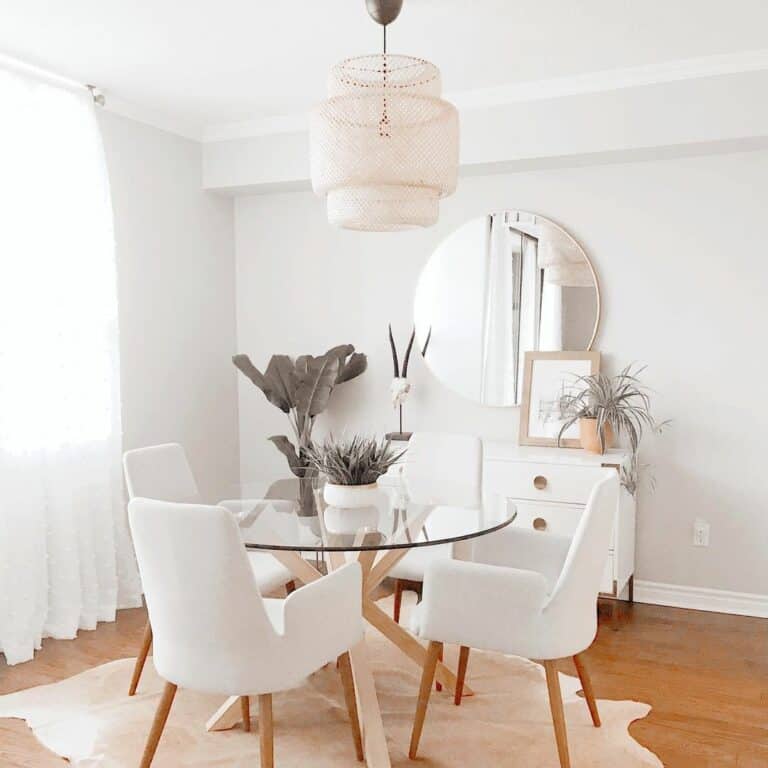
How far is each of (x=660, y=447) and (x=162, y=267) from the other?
2788mm

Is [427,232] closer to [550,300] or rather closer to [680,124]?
[550,300]

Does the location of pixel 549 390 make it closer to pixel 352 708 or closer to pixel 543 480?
pixel 543 480

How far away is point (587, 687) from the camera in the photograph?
2.85m

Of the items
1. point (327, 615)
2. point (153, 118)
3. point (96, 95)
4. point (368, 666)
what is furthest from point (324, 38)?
point (368, 666)

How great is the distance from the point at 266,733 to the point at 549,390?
2.58m

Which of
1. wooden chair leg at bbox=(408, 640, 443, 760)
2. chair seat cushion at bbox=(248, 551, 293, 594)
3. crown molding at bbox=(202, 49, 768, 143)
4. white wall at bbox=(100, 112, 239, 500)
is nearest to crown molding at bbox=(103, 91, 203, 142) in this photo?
white wall at bbox=(100, 112, 239, 500)

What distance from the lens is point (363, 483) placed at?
3.02m

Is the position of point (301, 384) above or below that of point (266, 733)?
above

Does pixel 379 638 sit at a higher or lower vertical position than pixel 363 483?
lower

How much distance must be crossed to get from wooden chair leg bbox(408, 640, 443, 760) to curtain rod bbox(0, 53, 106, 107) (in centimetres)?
296

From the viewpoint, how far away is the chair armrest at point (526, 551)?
10.1 ft

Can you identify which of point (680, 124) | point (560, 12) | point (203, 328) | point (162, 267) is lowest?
point (203, 328)

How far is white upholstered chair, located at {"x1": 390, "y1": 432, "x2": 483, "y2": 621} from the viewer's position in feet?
11.2

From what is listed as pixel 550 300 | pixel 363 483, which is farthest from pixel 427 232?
pixel 363 483
